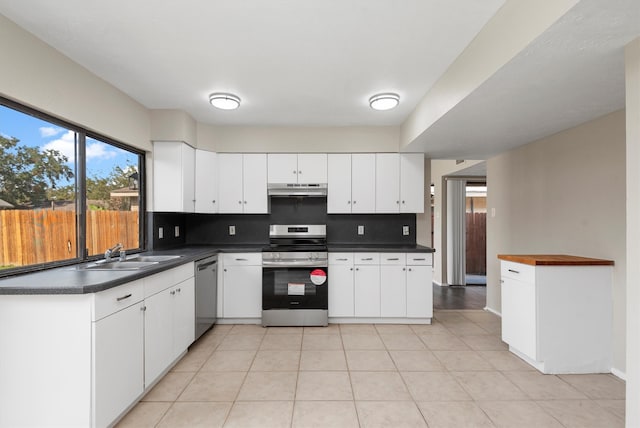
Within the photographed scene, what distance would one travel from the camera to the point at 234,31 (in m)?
1.97

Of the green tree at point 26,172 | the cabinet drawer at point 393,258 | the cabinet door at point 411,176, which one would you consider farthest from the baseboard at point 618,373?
the green tree at point 26,172

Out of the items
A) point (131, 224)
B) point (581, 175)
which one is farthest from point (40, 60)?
point (581, 175)

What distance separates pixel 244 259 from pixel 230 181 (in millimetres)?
1047

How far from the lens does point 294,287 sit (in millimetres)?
3688

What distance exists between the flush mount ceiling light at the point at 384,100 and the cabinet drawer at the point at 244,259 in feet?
7.08

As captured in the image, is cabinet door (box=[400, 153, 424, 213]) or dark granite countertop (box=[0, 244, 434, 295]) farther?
cabinet door (box=[400, 153, 424, 213])

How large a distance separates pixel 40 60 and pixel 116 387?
2208 millimetres

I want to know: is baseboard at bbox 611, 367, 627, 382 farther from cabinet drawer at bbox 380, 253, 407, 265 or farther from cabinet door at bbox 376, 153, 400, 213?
cabinet door at bbox 376, 153, 400, 213

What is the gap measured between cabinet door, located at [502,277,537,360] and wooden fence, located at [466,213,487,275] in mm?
4663

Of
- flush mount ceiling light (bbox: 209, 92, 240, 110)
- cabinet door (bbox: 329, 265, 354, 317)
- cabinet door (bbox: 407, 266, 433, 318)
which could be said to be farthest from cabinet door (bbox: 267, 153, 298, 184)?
cabinet door (bbox: 407, 266, 433, 318)

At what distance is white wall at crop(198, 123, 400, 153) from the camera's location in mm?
4000

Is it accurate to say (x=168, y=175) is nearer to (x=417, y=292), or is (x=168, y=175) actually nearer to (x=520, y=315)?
(x=417, y=292)

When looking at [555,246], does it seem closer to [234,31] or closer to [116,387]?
[234,31]

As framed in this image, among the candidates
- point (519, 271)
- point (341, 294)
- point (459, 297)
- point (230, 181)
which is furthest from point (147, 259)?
point (459, 297)
